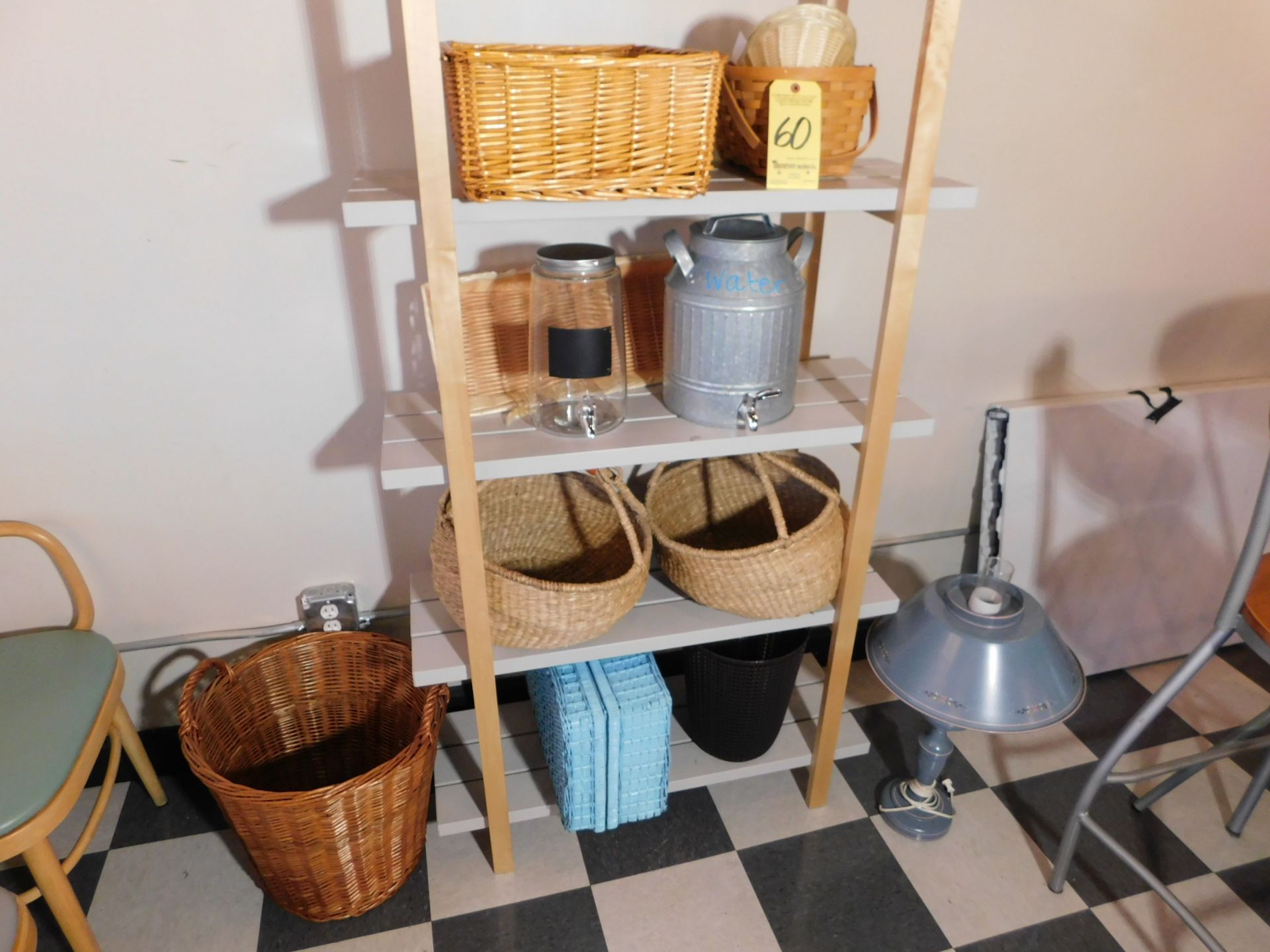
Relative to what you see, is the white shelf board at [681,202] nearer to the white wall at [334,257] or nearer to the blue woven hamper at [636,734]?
the white wall at [334,257]

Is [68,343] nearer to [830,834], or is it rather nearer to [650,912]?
[650,912]

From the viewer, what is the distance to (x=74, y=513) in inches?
56.4

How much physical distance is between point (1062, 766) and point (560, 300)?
1369mm

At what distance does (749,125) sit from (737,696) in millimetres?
926

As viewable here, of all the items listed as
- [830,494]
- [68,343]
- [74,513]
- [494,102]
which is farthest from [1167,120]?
[74,513]

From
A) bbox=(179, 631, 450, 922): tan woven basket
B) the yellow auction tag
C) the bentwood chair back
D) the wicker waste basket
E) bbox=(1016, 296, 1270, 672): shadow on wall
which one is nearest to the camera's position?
the yellow auction tag

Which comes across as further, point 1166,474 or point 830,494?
point 1166,474

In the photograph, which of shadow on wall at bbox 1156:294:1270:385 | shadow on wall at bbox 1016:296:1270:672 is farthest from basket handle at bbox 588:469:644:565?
shadow on wall at bbox 1156:294:1270:385

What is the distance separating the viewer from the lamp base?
60.6 inches

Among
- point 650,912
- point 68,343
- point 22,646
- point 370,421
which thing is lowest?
point 650,912

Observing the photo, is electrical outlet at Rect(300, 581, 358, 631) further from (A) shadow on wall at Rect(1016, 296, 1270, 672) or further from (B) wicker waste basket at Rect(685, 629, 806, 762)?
(A) shadow on wall at Rect(1016, 296, 1270, 672)

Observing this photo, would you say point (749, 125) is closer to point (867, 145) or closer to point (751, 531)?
point (867, 145)

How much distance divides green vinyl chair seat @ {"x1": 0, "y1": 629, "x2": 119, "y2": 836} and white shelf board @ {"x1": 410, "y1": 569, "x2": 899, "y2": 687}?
1.60 ft

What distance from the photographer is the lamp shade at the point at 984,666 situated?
1341 mm
